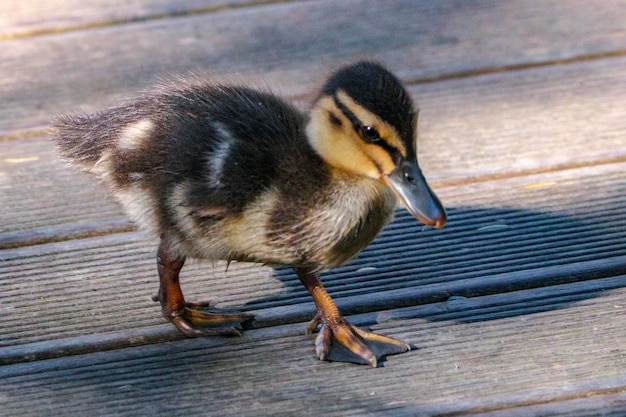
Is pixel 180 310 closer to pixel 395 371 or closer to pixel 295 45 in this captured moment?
pixel 395 371

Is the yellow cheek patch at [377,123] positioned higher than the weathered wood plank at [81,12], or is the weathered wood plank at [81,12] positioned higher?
the yellow cheek patch at [377,123]

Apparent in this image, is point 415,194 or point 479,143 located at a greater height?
point 415,194

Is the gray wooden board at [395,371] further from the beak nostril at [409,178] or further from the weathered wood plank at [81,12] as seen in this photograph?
the weathered wood plank at [81,12]

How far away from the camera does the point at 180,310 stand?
2.76 meters

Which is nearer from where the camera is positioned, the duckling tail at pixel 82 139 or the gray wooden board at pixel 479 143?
the duckling tail at pixel 82 139

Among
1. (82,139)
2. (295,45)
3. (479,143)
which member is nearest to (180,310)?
(82,139)

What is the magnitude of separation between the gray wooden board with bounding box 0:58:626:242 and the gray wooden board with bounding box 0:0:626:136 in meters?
0.16

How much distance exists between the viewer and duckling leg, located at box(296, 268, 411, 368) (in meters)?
2.60

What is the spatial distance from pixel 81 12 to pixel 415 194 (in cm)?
277

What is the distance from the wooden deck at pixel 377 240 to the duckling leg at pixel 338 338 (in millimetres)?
36

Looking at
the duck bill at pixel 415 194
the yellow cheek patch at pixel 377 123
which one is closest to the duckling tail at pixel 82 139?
the yellow cheek patch at pixel 377 123

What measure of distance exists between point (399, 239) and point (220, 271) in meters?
0.57

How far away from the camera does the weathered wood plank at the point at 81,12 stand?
4720 millimetres

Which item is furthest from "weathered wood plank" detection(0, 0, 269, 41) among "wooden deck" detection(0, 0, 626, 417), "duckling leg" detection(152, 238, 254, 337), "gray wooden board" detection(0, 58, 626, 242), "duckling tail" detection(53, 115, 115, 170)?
"duckling leg" detection(152, 238, 254, 337)
